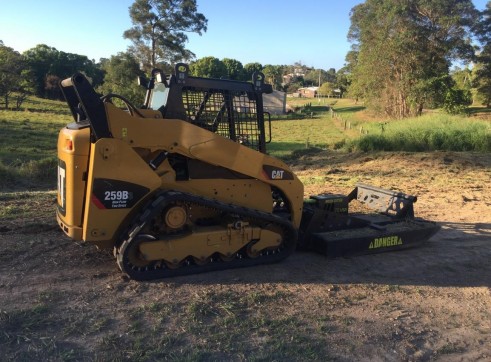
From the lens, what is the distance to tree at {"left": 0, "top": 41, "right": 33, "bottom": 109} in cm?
4854

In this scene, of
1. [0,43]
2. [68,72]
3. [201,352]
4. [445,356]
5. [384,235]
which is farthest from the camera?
[68,72]

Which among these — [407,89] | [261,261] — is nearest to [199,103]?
[261,261]

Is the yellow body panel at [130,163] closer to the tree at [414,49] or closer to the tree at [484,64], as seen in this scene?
the tree at [414,49]

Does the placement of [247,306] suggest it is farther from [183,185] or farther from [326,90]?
[326,90]

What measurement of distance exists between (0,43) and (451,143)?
52455 millimetres

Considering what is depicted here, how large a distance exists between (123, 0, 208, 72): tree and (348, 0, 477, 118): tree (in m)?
17.4

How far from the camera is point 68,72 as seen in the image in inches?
3201

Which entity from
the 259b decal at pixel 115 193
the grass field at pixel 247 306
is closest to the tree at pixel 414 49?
the grass field at pixel 247 306

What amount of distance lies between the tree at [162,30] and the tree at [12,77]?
15074mm

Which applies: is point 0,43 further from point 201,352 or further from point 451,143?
point 201,352

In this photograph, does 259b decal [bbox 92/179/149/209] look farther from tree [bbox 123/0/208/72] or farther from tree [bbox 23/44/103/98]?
tree [bbox 23/44/103/98]

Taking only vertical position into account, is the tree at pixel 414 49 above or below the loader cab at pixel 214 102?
above

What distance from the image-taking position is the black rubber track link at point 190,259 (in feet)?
16.4

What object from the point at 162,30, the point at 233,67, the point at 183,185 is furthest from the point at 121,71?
the point at 233,67
